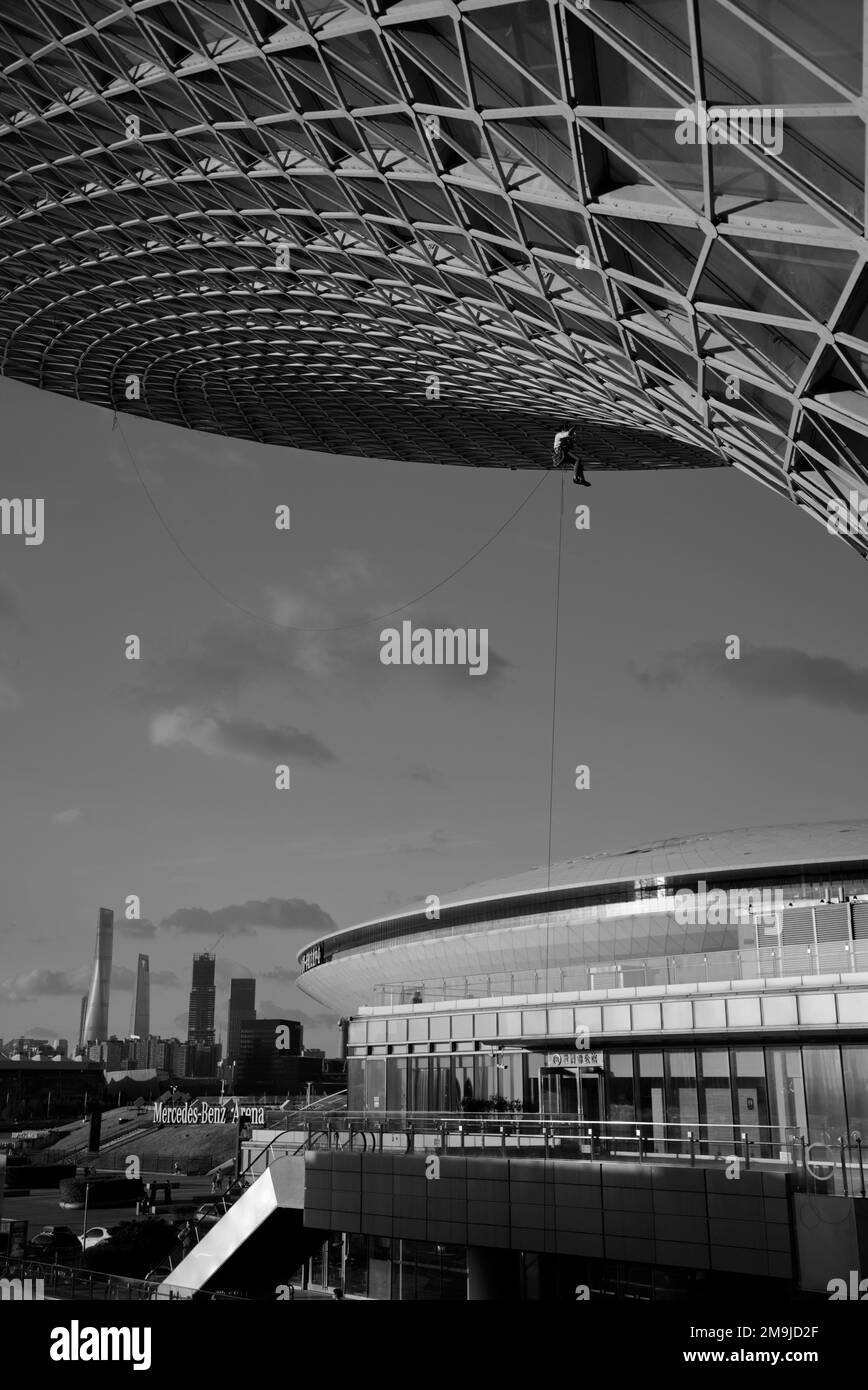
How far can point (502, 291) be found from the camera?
29.2 meters

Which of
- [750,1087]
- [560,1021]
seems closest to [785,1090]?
[750,1087]

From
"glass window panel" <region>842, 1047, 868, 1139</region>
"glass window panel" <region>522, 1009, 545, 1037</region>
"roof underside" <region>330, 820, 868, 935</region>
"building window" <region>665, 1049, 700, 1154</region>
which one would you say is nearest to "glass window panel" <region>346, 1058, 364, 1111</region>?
"glass window panel" <region>522, 1009, 545, 1037</region>

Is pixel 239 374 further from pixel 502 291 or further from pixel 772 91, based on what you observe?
pixel 772 91

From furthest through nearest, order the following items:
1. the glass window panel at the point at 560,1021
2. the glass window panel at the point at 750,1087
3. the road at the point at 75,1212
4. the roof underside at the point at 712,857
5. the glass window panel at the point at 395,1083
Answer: the road at the point at 75,1212 < the roof underside at the point at 712,857 < the glass window panel at the point at 395,1083 < the glass window panel at the point at 560,1021 < the glass window panel at the point at 750,1087

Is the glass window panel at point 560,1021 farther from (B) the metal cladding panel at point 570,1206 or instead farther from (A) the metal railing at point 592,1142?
(B) the metal cladding panel at point 570,1206

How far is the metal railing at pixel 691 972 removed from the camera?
30.2m

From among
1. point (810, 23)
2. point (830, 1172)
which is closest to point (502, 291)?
point (810, 23)

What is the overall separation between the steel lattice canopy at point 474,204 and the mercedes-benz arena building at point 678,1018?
39.2ft

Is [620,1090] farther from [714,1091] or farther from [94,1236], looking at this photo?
[94,1236]

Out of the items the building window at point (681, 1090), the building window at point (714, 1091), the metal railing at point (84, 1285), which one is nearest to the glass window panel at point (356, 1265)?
the building window at point (681, 1090)

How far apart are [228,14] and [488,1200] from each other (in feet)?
85.9

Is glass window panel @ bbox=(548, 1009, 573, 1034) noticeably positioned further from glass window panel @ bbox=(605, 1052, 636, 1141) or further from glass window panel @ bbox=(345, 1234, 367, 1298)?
glass window panel @ bbox=(345, 1234, 367, 1298)

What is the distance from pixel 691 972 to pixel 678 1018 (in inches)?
54.5

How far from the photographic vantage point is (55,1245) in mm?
50469
